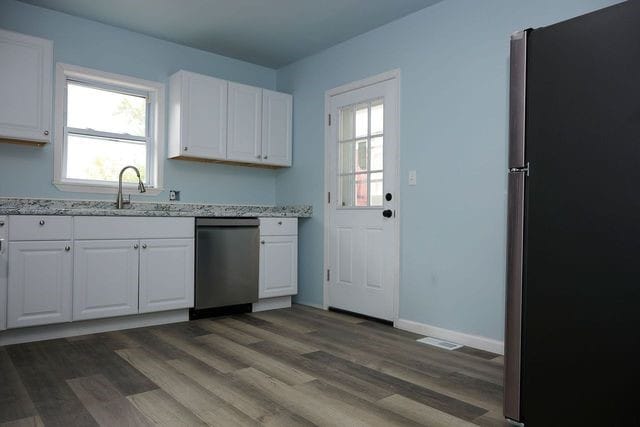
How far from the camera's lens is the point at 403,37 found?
3.46 meters

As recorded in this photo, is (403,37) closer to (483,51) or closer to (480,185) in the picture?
(483,51)

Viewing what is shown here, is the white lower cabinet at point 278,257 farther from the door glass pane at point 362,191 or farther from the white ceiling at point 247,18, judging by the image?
the white ceiling at point 247,18

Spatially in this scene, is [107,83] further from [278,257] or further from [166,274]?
[278,257]

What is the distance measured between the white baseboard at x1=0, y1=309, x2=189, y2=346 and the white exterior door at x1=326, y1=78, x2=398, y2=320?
54.1 inches

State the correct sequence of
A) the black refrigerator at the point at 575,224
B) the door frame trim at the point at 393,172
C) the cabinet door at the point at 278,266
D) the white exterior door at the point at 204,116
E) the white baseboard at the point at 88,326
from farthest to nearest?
the cabinet door at the point at 278,266
the white exterior door at the point at 204,116
the door frame trim at the point at 393,172
the white baseboard at the point at 88,326
the black refrigerator at the point at 575,224

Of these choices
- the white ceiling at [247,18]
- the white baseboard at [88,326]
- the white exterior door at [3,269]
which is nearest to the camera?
the white exterior door at [3,269]

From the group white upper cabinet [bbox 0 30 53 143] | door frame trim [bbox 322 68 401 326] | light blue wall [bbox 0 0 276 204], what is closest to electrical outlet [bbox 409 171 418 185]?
door frame trim [bbox 322 68 401 326]

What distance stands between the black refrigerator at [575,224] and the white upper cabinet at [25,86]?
3059 millimetres

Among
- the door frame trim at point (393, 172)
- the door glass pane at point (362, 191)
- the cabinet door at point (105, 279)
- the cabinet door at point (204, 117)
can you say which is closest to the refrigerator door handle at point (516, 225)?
the door frame trim at point (393, 172)

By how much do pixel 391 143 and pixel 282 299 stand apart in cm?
173

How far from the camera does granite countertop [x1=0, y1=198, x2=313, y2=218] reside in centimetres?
296

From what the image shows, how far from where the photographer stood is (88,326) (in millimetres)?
3119

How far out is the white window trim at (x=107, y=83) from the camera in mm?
3463

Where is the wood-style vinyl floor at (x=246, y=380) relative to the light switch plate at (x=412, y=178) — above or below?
below
